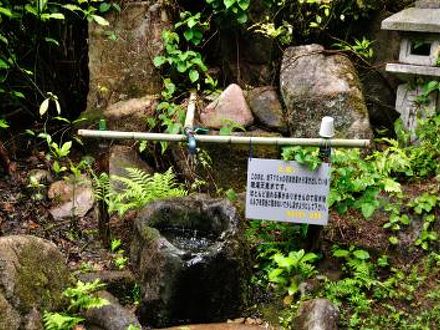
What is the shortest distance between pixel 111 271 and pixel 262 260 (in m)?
1.56

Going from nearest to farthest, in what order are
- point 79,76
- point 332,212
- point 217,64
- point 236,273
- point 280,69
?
1. point 236,273
2. point 332,212
3. point 280,69
4. point 217,64
5. point 79,76

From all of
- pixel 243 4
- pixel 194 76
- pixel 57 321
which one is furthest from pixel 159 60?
pixel 57 321

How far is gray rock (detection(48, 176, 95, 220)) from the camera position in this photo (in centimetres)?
673

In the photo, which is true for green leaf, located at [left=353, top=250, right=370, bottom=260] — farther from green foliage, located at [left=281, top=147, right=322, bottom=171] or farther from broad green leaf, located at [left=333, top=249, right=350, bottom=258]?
green foliage, located at [left=281, top=147, right=322, bottom=171]

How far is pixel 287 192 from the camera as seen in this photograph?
547cm

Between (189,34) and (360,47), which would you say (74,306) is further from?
(360,47)

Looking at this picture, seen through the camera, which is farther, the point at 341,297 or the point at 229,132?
the point at 229,132

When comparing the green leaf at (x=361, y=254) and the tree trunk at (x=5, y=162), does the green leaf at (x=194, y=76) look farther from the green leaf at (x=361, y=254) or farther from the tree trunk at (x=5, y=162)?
the green leaf at (x=361, y=254)

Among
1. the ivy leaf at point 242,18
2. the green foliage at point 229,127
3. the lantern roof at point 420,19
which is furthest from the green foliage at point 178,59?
the lantern roof at point 420,19

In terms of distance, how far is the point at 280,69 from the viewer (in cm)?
763

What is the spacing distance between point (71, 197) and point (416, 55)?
4.65 m

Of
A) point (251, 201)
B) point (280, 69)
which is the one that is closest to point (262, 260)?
point (251, 201)

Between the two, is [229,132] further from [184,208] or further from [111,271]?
[111,271]

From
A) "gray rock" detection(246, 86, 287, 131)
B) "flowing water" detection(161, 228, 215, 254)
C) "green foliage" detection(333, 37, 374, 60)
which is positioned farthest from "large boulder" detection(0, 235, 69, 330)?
"green foliage" detection(333, 37, 374, 60)
